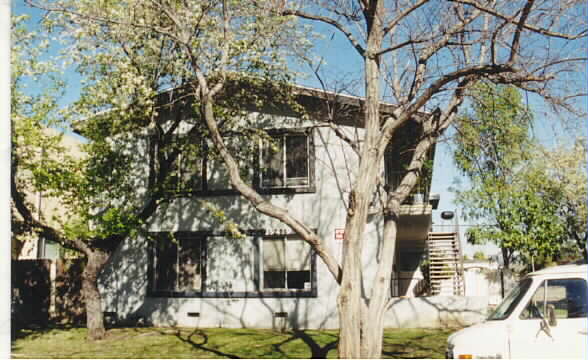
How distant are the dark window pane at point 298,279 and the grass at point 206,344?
1.31m

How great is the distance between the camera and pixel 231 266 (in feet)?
53.3

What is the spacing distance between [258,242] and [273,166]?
2210mm

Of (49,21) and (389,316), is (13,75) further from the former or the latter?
(389,316)

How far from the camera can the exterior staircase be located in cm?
1959

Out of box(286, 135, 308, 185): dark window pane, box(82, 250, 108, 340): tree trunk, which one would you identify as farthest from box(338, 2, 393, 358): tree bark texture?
box(82, 250, 108, 340): tree trunk

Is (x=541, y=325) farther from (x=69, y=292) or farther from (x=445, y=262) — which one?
(x=69, y=292)

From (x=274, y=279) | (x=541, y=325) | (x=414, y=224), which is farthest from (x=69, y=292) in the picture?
(x=541, y=325)

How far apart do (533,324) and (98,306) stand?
421 inches

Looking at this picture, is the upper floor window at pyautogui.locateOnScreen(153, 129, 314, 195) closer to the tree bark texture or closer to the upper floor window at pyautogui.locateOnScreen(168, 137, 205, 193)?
the upper floor window at pyautogui.locateOnScreen(168, 137, 205, 193)

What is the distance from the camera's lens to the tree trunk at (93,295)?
1398cm

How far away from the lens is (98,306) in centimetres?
1424

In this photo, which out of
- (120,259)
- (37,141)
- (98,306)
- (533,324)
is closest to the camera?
(533,324)

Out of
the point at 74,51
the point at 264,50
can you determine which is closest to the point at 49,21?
the point at 74,51

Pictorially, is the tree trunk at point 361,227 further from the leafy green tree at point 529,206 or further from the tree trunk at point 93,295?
the leafy green tree at point 529,206
